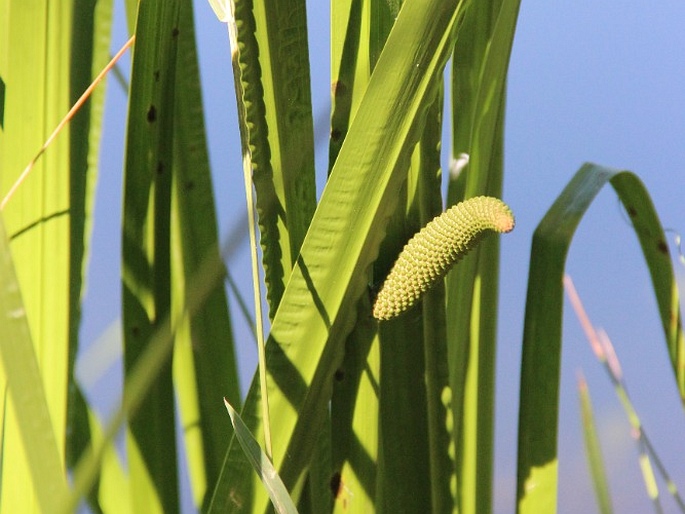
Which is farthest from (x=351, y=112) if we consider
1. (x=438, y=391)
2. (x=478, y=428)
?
(x=478, y=428)

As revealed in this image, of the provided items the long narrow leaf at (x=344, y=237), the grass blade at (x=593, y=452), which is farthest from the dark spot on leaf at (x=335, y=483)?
the grass blade at (x=593, y=452)

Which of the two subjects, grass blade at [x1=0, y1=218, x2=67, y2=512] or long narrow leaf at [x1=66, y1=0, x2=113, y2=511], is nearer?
grass blade at [x1=0, y1=218, x2=67, y2=512]

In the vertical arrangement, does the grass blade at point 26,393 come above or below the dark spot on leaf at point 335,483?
above

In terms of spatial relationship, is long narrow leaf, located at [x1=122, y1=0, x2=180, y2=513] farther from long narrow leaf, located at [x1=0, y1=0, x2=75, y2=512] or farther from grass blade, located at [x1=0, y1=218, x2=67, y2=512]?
grass blade, located at [x1=0, y1=218, x2=67, y2=512]

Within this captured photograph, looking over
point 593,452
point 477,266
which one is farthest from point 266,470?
point 593,452

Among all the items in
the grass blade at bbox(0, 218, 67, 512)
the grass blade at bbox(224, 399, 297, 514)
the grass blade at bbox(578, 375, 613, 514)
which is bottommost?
the grass blade at bbox(578, 375, 613, 514)

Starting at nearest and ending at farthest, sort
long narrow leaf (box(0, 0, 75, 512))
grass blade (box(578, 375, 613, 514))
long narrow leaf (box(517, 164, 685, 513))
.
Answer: long narrow leaf (box(0, 0, 75, 512)), long narrow leaf (box(517, 164, 685, 513)), grass blade (box(578, 375, 613, 514))

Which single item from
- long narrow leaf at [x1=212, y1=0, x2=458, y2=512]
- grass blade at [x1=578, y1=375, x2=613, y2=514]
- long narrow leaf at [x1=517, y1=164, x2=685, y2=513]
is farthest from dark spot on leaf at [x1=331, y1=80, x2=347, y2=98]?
grass blade at [x1=578, y1=375, x2=613, y2=514]

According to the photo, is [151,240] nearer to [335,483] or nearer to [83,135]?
[83,135]

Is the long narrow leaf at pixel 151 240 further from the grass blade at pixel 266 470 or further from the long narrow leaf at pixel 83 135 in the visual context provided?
the grass blade at pixel 266 470
